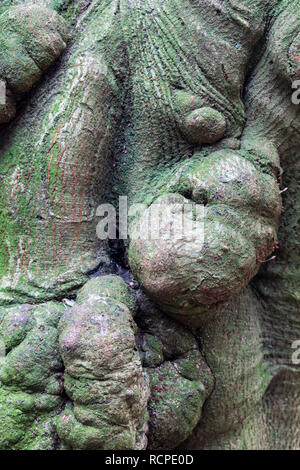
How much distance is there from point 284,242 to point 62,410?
0.86 meters

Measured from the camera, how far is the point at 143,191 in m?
1.37

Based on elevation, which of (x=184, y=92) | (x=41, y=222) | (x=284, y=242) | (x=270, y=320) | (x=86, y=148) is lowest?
(x=270, y=320)

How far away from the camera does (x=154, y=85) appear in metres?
1.34

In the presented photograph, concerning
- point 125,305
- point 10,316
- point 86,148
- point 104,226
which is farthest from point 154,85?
point 10,316

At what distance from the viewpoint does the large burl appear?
113 cm

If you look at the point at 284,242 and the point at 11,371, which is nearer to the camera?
the point at 11,371

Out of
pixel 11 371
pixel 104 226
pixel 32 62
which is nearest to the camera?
pixel 11 371

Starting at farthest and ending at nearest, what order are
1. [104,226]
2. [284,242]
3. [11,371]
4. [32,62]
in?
[284,242]
[104,226]
[32,62]
[11,371]

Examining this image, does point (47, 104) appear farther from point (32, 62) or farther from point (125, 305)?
point (125, 305)

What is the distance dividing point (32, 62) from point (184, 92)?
423 mm

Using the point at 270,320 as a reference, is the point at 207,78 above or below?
above

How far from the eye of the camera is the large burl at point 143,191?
3.72ft
